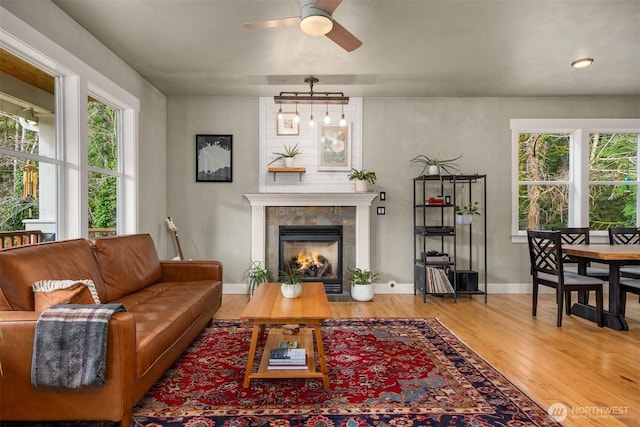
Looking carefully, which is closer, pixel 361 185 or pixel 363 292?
pixel 363 292

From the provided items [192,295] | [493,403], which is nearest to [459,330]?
[493,403]

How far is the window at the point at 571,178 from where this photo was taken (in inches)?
189

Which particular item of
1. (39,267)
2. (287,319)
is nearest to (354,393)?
(287,319)

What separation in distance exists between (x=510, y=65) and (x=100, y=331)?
13.8 feet

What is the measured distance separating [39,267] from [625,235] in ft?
18.5

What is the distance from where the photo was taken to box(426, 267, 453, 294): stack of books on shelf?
4359 millimetres

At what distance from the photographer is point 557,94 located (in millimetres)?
4629

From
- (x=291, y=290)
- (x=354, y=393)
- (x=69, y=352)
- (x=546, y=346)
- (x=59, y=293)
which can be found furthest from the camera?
(x=546, y=346)

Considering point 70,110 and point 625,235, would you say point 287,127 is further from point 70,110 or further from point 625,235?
point 625,235

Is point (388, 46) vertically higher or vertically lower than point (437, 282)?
higher

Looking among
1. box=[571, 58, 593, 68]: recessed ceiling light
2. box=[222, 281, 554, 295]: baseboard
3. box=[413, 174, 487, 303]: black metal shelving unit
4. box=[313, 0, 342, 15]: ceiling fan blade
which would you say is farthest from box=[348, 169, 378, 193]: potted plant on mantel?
box=[313, 0, 342, 15]: ceiling fan blade

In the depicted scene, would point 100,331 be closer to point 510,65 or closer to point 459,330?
point 459,330

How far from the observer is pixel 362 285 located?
4.37m

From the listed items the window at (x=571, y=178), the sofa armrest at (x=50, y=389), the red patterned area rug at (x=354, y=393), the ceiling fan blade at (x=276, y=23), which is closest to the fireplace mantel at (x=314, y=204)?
the red patterned area rug at (x=354, y=393)
